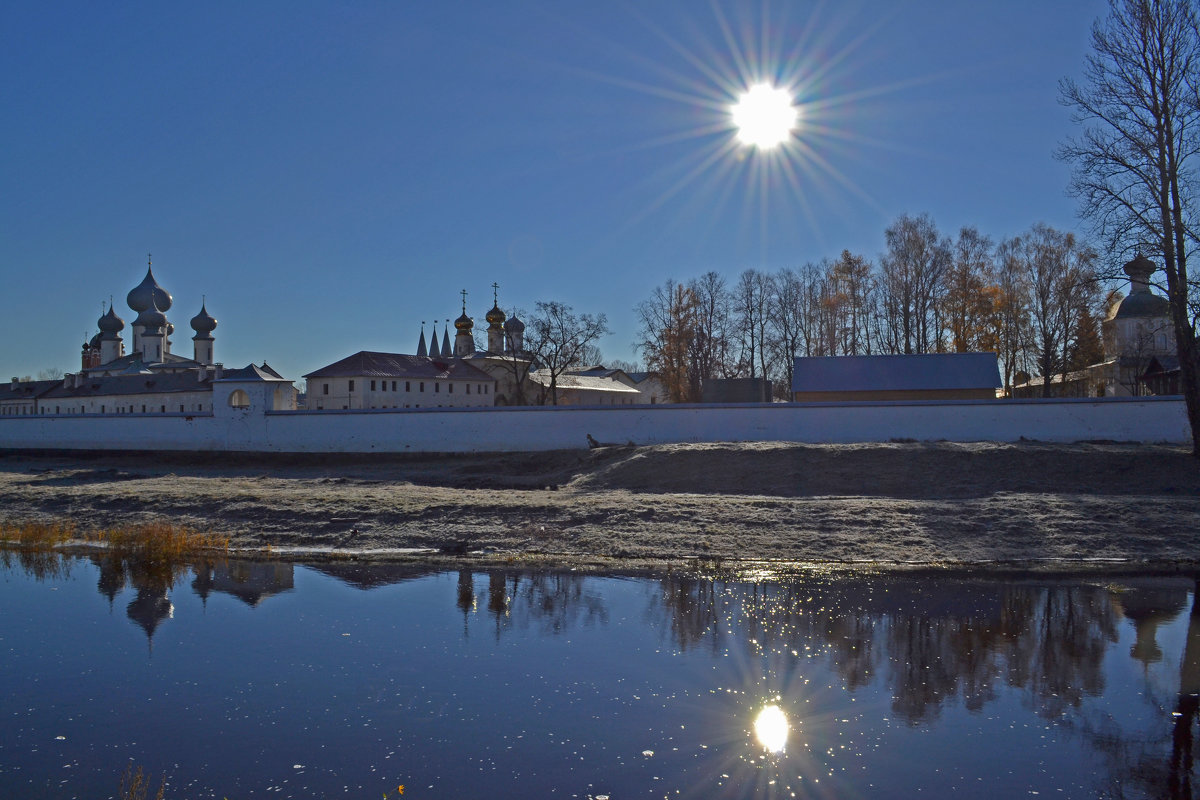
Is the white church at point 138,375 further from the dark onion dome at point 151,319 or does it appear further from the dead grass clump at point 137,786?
the dead grass clump at point 137,786

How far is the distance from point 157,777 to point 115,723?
4.77 feet

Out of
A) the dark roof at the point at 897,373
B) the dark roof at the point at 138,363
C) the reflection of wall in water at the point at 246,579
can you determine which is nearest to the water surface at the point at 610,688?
the reflection of wall in water at the point at 246,579

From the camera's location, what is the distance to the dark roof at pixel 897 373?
108 feet

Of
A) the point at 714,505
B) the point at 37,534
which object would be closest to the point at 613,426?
the point at 714,505

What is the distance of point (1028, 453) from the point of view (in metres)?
22.4

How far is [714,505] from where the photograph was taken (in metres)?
18.0

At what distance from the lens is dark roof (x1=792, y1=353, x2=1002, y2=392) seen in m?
33.0

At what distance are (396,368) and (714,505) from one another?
105 feet

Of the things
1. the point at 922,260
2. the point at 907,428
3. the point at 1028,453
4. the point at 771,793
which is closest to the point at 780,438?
the point at 907,428

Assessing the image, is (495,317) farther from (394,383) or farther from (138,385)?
(138,385)

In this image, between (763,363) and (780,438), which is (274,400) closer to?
(780,438)

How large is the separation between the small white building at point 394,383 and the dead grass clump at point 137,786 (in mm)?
35592

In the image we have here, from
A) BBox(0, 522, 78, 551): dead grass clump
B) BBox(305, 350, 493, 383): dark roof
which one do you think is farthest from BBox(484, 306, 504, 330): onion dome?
BBox(0, 522, 78, 551): dead grass clump

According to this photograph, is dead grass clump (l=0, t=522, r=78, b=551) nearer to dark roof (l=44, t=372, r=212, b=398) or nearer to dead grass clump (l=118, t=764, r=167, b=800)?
dead grass clump (l=118, t=764, r=167, b=800)
